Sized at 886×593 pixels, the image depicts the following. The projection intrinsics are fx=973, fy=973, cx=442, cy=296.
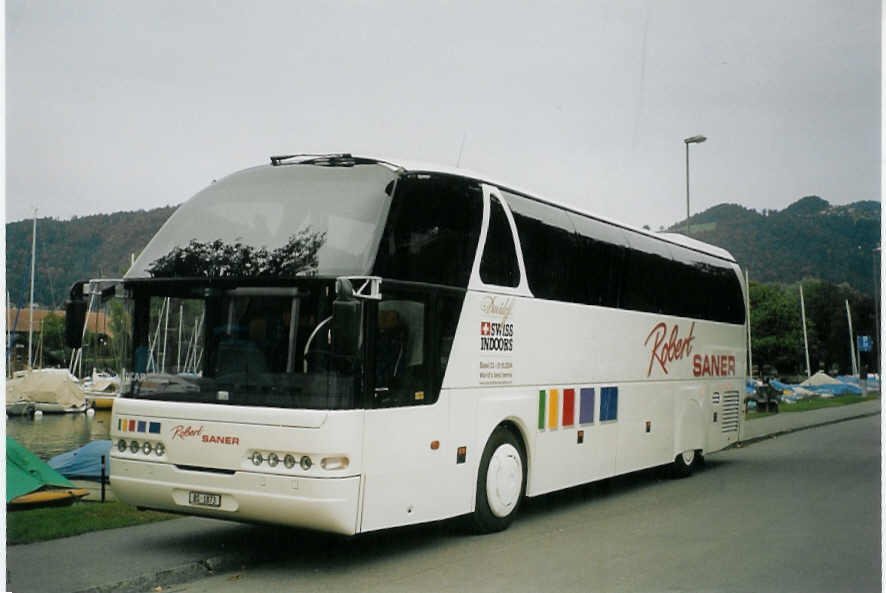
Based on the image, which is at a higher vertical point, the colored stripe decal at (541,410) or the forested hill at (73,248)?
the forested hill at (73,248)

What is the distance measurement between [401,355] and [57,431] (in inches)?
1111

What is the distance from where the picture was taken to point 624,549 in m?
9.18

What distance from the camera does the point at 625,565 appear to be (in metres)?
8.41

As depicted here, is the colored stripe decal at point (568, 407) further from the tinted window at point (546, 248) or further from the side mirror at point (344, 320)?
the side mirror at point (344, 320)

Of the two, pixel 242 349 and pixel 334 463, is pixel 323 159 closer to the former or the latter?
pixel 242 349

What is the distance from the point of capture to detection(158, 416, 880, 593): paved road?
7.83 meters

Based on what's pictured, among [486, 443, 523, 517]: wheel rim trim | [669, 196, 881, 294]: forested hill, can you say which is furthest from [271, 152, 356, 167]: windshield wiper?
[669, 196, 881, 294]: forested hill

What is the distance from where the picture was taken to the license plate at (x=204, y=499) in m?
8.16

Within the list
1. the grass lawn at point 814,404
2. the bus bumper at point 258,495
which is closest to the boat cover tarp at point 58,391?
the grass lawn at point 814,404

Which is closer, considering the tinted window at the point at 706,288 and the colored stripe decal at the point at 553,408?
the colored stripe decal at the point at 553,408

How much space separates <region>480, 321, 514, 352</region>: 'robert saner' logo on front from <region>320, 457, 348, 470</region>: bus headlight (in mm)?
2393

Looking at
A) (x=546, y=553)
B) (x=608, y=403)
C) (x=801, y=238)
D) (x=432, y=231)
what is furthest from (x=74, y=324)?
(x=801, y=238)

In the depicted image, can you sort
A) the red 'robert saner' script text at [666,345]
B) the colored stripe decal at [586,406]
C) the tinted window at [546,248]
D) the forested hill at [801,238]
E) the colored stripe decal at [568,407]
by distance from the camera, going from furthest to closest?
1. the red 'robert saner' script text at [666,345]
2. the colored stripe decal at [586,406]
3. the colored stripe decal at [568,407]
4. the tinted window at [546,248]
5. the forested hill at [801,238]

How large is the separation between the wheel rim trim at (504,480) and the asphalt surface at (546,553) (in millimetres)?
322
